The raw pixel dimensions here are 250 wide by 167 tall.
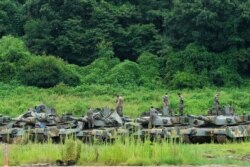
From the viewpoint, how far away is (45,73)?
131 ft

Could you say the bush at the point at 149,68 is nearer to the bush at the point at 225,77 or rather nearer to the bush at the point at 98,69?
the bush at the point at 98,69

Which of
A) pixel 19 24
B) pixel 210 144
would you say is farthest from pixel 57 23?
pixel 210 144

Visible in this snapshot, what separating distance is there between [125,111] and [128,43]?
1433 cm

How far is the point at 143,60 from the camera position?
43.1 metres

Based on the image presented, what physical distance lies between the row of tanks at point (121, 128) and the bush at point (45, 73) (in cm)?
1547

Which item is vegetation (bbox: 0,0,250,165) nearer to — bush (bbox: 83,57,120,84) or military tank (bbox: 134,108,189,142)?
bush (bbox: 83,57,120,84)

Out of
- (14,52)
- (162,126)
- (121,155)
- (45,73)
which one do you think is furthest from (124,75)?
→ (121,155)

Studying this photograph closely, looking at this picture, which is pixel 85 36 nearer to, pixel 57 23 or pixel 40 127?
pixel 57 23

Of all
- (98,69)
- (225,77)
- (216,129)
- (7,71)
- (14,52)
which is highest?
(14,52)

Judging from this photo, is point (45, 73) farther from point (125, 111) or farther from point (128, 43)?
point (125, 111)

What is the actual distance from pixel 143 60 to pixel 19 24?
11.5 m

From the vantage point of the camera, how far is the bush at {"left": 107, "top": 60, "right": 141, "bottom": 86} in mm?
41156

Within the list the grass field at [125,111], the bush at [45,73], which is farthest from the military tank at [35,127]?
the bush at [45,73]

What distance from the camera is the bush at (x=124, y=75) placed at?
41156 mm
